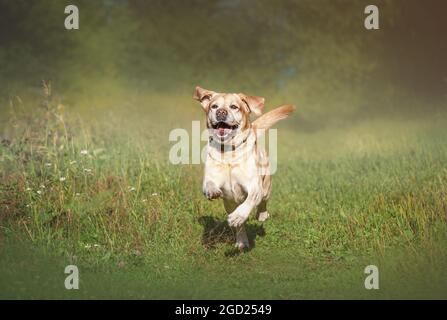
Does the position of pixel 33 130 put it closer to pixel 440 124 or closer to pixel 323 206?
pixel 323 206

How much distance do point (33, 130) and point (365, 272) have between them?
5.17 meters

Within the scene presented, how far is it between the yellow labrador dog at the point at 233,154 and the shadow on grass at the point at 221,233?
1.86 ft

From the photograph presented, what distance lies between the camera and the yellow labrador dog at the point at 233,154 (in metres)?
Result: 6.22

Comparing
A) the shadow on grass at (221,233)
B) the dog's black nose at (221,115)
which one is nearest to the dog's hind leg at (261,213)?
the shadow on grass at (221,233)

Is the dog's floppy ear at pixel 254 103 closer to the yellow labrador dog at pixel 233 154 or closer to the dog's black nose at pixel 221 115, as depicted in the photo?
the yellow labrador dog at pixel 233 154

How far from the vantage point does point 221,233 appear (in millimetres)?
7094

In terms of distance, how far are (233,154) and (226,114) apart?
47 centimetres

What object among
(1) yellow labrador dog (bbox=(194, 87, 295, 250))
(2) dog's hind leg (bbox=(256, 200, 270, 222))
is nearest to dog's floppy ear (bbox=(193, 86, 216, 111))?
(1) yellow labrador dog (bbox=(194, 87, 295, 250))

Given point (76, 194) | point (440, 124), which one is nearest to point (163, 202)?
point (76, 194)

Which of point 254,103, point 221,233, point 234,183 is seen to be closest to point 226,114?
point 254,103

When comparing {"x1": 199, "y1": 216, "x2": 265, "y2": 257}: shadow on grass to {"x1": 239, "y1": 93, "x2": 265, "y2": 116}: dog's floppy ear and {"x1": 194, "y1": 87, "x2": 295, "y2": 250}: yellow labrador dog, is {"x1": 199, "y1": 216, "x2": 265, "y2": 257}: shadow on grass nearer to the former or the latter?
{"x1": 194, "y1": 87, "x2": 295, "y2": 250}: yellow labrador dog

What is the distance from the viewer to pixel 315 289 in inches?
233

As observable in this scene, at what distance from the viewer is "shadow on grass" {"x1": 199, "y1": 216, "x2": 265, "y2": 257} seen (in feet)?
22.7

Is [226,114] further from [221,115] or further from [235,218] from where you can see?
[235,218]
